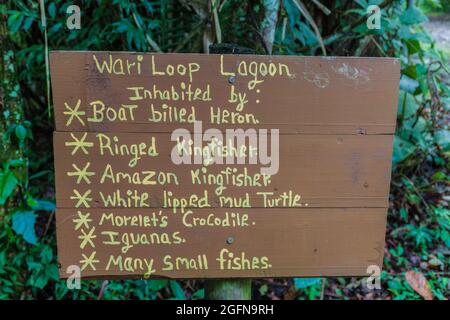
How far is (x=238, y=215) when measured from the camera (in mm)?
1438

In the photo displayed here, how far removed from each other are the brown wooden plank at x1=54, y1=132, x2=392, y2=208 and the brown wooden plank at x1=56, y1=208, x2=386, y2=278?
5 centimetres

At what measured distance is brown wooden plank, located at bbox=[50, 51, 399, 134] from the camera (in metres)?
1.34

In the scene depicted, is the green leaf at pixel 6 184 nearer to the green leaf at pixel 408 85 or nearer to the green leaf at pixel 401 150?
the green leaf at pixel 401 150

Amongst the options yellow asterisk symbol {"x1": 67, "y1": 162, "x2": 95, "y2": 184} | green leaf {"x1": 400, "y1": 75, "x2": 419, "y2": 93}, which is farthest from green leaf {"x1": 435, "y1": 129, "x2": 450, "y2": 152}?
yellow asterisk symbol {"x1": 67, "y1": 162, "x2": 95, "y2": 184}

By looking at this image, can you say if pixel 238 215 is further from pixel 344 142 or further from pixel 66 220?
pixel 66 220

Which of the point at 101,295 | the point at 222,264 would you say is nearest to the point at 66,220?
the point at 222,264

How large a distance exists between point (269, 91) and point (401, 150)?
166cm

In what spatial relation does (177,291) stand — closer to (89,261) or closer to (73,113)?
(89,261)

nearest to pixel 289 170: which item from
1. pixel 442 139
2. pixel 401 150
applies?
pixel 401 150

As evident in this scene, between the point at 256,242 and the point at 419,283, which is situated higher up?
the point at 256,242

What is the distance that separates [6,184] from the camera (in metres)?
1.88

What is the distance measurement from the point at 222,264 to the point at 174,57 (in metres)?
0.74

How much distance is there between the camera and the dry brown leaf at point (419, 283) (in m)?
2.26

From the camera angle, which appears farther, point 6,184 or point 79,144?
point 6,184
